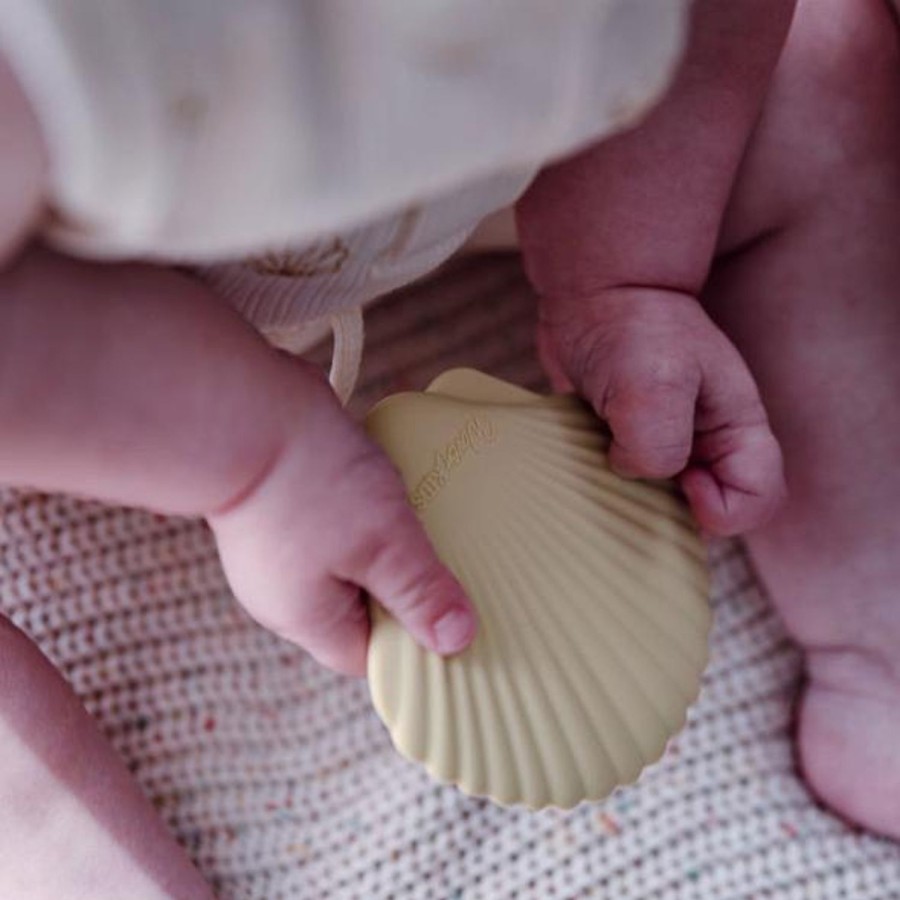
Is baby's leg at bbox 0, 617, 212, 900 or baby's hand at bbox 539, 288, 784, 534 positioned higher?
baby's hand at bbox 539, 288, 784, 534

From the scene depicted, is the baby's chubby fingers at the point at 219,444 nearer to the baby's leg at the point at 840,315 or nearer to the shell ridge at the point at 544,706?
the shell ridge at the point at 544,706

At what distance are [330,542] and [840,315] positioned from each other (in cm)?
31

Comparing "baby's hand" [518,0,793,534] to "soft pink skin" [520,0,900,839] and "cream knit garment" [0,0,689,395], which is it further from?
"cream knit garment" [0,0,689,395]

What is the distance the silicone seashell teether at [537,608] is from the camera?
0.50m

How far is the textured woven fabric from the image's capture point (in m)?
0.66

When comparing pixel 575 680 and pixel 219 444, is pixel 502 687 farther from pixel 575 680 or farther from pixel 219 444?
pixel 219 444

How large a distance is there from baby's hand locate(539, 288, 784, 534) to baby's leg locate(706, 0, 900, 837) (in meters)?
0.08

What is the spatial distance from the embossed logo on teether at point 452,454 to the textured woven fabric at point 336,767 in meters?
0.21

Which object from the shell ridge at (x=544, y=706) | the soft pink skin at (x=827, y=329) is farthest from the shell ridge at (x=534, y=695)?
the soft pink skin at (x=827, y=329)

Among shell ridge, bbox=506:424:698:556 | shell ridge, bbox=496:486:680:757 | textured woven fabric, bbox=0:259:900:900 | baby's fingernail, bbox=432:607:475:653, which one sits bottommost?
textured woven fabric, bbox=0:259:900:900

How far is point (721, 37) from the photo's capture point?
1.91 feet

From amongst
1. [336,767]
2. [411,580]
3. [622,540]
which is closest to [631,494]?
[622,540]

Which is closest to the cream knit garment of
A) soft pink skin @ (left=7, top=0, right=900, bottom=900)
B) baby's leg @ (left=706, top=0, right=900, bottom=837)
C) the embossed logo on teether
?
soft pink skin @ (left=7, top=0, right=900, bottom=900)

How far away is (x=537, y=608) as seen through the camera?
0.53m
